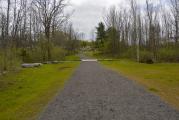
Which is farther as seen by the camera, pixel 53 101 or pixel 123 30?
pixel 123 30

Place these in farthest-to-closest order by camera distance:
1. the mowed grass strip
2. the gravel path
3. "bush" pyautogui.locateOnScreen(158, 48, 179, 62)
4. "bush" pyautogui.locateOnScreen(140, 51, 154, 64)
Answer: "bush" pyautogui.locateOnScreen(158, 48, 179, 62), "bush" pyautogui.locateOnScreen(140, 51, 154, 64), the mowed grass strip, the gravel path

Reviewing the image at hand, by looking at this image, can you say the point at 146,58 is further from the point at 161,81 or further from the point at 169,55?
the point at 161,81

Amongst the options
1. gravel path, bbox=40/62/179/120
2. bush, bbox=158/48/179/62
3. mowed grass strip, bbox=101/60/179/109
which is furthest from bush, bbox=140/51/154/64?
gravel path, bbox=40/62/179/120

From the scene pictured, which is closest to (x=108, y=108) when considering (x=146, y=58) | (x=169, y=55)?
(x=146, y=58)

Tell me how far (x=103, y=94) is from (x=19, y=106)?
10.8 ft

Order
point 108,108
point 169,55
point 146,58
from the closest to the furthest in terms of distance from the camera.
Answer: point 108,108 < point 146,58 < point 169,55

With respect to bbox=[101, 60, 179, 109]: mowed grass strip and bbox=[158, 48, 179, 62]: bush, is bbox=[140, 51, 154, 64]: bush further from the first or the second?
bbox=[101, 60, 179, 109]: mowed grass strip

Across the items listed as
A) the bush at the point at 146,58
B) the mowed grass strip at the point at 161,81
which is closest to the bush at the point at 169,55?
the bush at the point at 146,58

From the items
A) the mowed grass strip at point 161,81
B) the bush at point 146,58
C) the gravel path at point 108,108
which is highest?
the bush at point 146,58

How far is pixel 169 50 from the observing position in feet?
146

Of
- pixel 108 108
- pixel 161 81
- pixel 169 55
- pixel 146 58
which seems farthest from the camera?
pixel 169 55

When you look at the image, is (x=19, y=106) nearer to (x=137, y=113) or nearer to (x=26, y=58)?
(x=137, y=113)

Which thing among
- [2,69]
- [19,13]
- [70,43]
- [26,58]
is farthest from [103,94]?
[70,43]

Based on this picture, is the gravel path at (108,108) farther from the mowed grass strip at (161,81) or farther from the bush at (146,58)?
the bush at (146,58)
